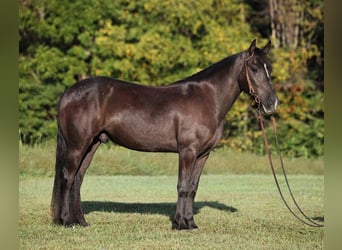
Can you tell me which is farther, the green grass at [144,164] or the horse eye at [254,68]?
the green grass at [144,164]

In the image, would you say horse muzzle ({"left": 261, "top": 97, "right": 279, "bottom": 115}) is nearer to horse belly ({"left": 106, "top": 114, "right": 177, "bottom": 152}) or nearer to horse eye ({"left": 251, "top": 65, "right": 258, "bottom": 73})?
horse eye ({"left": 251, "top": 65, "right": 258, "bottom": 73})

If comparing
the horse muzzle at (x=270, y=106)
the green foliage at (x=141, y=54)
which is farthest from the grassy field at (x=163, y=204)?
the green foliage at (x=141, y=54)

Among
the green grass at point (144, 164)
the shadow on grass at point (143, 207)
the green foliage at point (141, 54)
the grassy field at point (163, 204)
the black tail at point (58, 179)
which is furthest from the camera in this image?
the green foliage at point (141, 54)

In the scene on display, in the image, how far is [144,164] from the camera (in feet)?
45.9

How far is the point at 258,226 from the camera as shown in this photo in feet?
21.5

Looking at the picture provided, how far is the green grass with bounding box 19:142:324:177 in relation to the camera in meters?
13.2

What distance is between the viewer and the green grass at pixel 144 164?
13188 millimetres

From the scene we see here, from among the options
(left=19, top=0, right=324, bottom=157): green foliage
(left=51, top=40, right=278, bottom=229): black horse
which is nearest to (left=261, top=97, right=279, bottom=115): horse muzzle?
(left=51, top=40, right=278, bottom=229): black horse

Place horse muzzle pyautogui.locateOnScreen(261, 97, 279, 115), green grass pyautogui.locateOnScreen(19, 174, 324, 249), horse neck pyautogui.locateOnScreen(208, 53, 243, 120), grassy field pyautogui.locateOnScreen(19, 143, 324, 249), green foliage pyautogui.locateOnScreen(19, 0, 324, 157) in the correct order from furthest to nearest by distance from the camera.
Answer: green foliage pyautogui.locateOnScreen(19, 0, 324, 157) < horse neck pyautogui.locateOnScreen(208, 53, 243, 120) < horse muzzle pyautogui.locateOnScreen(261, 97, 279, 115) < grassy field pyautogui.locateOnScreen(19, 143, 324, 249) < green grass pyautogui.locateOnScreen(19, 174, 324, 249)

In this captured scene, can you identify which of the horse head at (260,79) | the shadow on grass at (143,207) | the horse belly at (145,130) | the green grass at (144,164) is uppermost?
the horse head at (260,79)

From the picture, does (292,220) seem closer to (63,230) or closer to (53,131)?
(63,230)

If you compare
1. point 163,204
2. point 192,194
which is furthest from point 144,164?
point 192,194

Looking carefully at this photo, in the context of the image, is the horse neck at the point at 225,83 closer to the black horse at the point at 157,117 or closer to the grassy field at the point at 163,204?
the black horse at the point at 157,117
